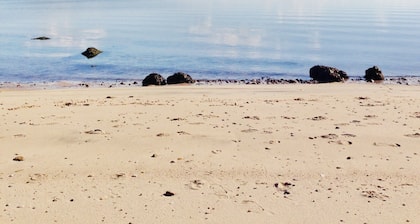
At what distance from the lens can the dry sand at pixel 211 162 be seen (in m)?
6.46

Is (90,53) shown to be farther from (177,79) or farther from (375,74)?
(375,74)

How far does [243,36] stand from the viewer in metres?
37.1

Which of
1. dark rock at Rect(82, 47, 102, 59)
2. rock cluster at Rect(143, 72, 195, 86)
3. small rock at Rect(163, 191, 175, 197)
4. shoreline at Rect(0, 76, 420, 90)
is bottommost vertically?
small rock at Rect(163, 191, 175, 197)

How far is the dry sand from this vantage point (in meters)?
6.46

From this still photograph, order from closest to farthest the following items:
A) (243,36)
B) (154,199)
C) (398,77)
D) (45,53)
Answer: (154,199) < (398,77) < (45,53) < (243,36)

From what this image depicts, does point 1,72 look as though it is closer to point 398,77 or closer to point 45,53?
point 45,53

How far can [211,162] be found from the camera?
26.8ft

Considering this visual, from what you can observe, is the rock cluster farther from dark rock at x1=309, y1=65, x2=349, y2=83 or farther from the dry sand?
the dry sand

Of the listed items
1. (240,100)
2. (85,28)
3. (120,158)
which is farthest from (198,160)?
(85,28)

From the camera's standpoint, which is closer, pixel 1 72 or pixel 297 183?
pixel 297 183

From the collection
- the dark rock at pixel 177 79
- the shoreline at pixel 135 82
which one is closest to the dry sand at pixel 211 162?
the dark rock at pixel 177 79

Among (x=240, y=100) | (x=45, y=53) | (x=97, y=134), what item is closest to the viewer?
(x=97, y=134)

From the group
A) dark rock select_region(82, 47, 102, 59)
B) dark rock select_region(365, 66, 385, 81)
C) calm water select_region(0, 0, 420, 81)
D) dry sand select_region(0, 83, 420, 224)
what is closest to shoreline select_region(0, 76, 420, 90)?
dark rock select_region(365, 66, 385, 81)

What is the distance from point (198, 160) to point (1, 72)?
17.7 metres
